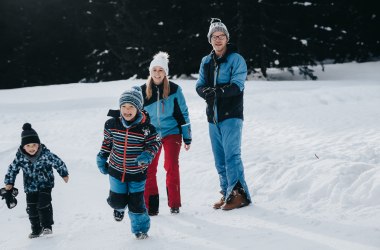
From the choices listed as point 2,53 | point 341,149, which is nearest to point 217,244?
point 341,149

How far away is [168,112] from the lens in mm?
5332

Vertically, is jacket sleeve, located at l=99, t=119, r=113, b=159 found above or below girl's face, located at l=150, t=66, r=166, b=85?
below

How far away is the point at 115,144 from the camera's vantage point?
438cm

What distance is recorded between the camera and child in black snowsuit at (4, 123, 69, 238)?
490 cm

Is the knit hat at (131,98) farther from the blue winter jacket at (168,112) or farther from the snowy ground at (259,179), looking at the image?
the snowy ground at (259,179)

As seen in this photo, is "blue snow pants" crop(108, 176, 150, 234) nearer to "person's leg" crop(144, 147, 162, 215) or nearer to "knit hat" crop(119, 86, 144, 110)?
"knit hat" crop(119, 86, 144, 110)

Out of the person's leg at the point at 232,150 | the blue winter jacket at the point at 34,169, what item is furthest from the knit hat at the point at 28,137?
the person's leg at the point at 232,150

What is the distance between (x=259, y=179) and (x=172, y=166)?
143cm

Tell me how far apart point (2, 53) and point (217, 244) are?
2570 centimetres

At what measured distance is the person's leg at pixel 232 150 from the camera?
16.9 feet

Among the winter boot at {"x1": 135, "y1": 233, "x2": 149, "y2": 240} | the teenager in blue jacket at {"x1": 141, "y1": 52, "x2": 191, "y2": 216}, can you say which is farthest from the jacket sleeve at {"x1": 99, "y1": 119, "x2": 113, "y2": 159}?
the teenager in blue jacket at {"x1": 141, "y1": 52, "x2": 191, "y2": 216}

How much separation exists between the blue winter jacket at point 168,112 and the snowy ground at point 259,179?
0.99 metres

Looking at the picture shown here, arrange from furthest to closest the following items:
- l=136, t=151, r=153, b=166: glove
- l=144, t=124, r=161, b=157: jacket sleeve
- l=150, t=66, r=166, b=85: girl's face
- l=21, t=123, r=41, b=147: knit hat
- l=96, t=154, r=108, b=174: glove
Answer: l=150, t=66, r=166, b=85: girl's face
l=21, t=123, r=41, b=147: knit hat
l=96, t=154, r=108, b=174: glove
l=144, t=124, r=161, b=157: jacket sleeve
l=136, t=151, r=153, b=166: glove

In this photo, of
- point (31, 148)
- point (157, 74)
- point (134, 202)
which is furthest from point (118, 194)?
point (157, 74)
